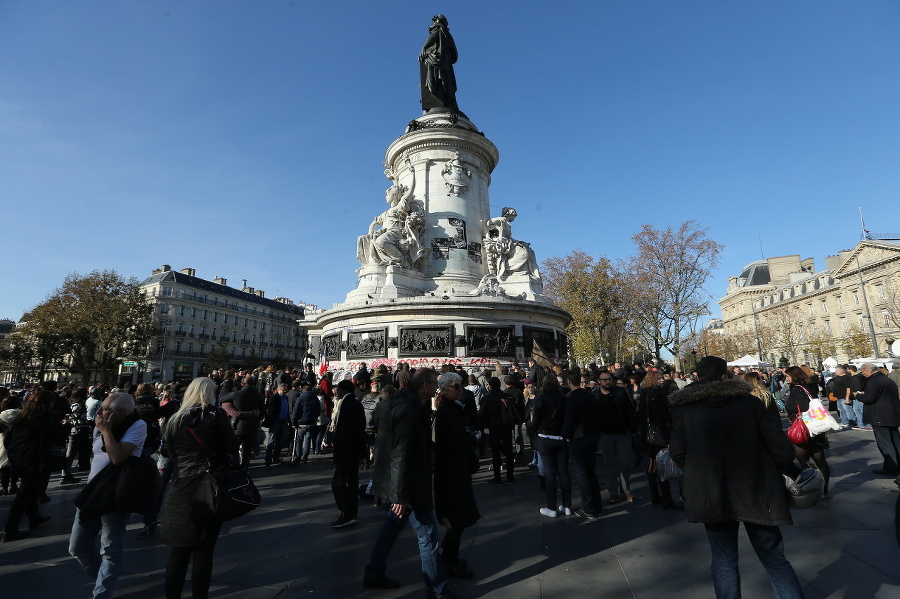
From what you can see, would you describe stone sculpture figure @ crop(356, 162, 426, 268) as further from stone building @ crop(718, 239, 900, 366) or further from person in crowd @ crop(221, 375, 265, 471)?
stone building @ crop(718, 239, 900, 366)

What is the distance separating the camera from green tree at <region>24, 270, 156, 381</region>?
1430 inches

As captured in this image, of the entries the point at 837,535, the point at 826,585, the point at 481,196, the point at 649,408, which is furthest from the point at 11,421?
the point at 481,196

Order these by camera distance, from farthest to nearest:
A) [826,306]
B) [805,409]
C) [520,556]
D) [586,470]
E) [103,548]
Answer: [826,306], [805,409], [586,470], [520,556], [103,548]

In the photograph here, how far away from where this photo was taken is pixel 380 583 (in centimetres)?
379

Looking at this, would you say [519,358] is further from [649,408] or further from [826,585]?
[826,585]

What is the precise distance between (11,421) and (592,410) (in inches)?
307

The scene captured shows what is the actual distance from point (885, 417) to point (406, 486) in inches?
336

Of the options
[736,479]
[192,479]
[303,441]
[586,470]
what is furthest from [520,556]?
[303,441]

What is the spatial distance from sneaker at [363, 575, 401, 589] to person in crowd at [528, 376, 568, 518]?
2.52m

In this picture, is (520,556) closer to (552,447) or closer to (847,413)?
(552,447)

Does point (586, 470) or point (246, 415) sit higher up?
point (246, 415)

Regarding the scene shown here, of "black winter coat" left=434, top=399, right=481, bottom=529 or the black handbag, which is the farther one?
"black winter coat" left=434, top=399, right=481, bottom=529

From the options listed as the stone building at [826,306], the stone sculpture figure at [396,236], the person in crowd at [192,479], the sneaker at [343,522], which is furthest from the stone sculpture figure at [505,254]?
the stone building at [826,306]

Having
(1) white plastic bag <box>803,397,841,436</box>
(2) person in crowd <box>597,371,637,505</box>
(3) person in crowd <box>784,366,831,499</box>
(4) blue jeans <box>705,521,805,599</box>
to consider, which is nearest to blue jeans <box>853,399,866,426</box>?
(3) person in crowd <box>784,366,831,499</box>
